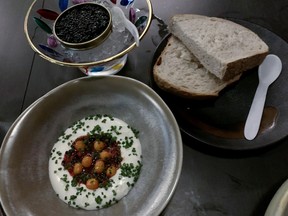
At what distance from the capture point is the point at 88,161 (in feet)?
3.46

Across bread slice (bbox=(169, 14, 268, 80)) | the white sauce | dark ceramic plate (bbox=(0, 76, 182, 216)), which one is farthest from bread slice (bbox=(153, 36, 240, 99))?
the white sauce

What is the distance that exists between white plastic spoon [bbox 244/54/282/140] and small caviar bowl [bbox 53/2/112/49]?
2.03 feet

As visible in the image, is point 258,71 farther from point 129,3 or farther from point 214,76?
point 129,3

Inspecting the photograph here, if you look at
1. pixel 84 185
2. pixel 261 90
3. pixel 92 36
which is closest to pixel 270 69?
pixel 261 90

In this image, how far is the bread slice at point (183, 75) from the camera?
3.93 ft

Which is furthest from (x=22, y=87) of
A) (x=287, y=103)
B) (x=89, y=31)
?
(x=287, y=103)

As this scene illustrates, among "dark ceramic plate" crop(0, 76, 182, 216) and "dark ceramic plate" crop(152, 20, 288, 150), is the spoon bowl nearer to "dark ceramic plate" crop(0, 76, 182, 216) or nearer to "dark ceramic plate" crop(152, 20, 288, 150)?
"dark ceramic plate" crop(152, 20, 288, 150)

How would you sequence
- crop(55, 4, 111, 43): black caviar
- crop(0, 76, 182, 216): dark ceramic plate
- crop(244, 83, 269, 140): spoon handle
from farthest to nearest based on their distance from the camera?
crop(55, 4, 111, 43): black caviar < crop(244, 83, 269, 140): spoon handle < crop(0, 76, 182, 216): dark ceramic plate

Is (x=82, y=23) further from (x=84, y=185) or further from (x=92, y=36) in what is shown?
(x=84, y=185)

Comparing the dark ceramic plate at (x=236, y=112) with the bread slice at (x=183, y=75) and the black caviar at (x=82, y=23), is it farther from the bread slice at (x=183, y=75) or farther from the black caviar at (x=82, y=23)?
the black caviar at (x=82, y=23)

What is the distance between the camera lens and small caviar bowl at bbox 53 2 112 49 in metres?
1.18

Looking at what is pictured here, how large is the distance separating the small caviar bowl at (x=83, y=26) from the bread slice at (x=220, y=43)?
0.32 metres

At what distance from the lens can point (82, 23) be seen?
1.20m

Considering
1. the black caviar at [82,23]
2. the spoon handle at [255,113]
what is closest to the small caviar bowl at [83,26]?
the black caviar at [82,23]
